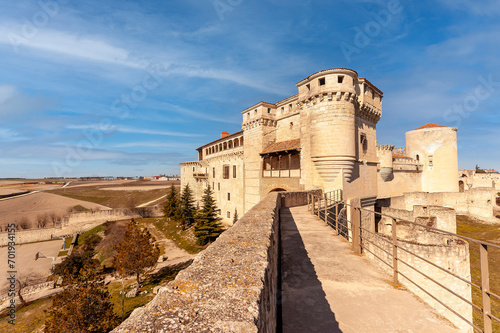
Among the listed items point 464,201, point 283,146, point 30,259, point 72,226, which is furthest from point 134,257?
point 464,201

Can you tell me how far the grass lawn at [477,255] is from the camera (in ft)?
40.0

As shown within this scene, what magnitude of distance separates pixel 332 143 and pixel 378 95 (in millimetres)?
9604

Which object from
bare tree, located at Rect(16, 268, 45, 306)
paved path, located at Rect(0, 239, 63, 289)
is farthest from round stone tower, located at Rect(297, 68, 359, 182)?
paved path, located at Rect(0, 239, 63, 289)

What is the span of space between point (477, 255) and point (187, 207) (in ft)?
113

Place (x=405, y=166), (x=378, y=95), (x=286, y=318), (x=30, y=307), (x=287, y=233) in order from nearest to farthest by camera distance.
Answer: (x=286, y=318) → (x=287, y=233) → (x=30, y=307) → (x=378, y=95) → (x=405, y=166)

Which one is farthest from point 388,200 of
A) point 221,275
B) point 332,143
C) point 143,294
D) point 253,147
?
point 221,275

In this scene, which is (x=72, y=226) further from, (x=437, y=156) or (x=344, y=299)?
(x=437, y=156)

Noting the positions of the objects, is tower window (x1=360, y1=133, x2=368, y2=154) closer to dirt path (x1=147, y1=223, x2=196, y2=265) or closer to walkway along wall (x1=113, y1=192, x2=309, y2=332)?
walkway along wall (x1=113, y1=192, x2=309, y2=332)

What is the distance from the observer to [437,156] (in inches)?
1257

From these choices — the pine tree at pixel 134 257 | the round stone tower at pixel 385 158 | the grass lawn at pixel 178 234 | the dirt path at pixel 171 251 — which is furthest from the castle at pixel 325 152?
the pine tree at pixel 134 257

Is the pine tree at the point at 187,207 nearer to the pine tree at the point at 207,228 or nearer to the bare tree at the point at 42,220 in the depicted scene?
the pine tree at the point at 207,228

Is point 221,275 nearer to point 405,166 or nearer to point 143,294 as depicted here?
point 143,294

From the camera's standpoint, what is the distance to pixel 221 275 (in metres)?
1.97

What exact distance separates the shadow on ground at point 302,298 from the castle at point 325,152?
479 inches
